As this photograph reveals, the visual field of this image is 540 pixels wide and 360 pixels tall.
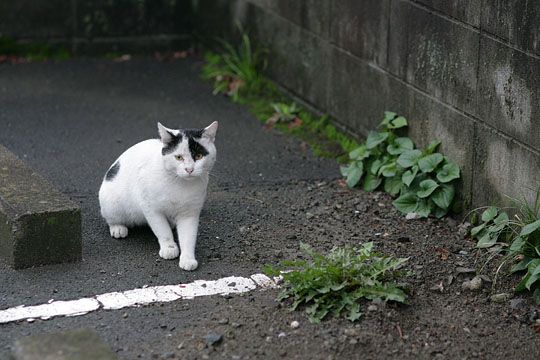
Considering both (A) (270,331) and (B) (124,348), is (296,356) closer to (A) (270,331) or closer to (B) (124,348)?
(A) (270,331)

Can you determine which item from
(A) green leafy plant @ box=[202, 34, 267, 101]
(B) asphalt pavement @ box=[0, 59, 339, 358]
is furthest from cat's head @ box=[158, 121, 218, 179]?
(A) green leafy plant @ box=[202, 34, 267, 101]

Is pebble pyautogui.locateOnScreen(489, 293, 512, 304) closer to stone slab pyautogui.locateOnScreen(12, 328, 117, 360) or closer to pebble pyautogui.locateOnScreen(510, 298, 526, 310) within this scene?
pebble pyautogui.locateOnScreen(510, 298, 526, 310)

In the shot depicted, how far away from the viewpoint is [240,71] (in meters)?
9.13

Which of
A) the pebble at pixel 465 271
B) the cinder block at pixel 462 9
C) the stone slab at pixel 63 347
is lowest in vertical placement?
the pebble at pixel 465 271

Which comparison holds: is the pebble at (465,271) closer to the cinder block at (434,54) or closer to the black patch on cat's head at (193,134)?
the cinder block at (434,54)

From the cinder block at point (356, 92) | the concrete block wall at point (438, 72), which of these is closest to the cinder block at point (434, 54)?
the concrete block wall at point (438, 72)

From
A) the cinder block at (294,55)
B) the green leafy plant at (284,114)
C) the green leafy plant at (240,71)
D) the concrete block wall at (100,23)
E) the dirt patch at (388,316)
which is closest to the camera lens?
the dirt patch at (388,316)

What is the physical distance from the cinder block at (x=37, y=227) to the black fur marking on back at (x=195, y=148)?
2.36ft

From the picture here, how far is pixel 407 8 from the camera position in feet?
22.4

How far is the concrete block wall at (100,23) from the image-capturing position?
9.86 meters

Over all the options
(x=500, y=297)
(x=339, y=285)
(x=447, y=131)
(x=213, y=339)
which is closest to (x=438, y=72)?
(x=447, y=131)

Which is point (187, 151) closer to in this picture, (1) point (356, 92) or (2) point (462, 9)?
(2) point (462, 9)

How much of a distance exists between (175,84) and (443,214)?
385 centimetres

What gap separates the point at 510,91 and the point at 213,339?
2394mm
